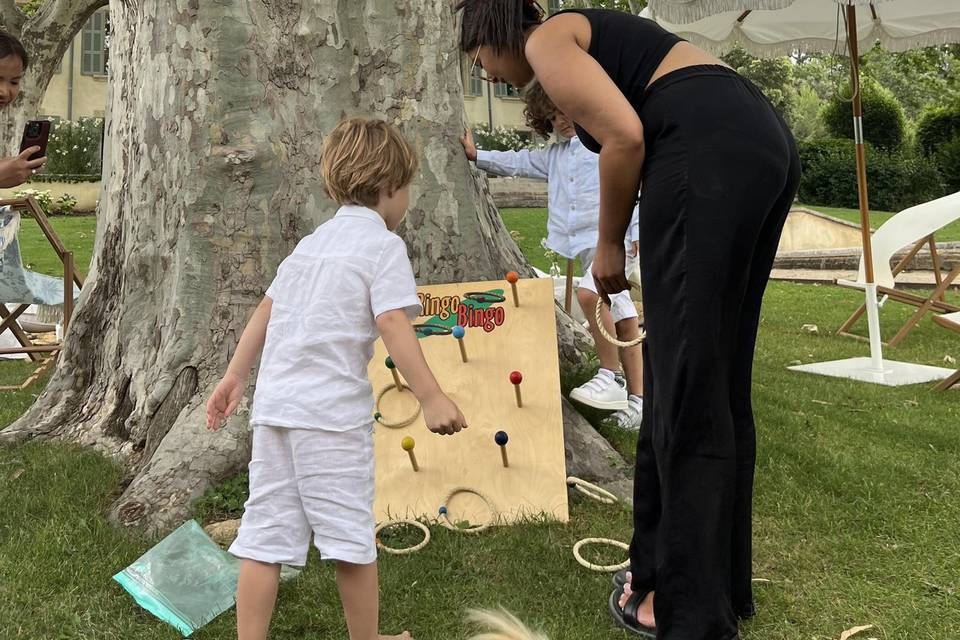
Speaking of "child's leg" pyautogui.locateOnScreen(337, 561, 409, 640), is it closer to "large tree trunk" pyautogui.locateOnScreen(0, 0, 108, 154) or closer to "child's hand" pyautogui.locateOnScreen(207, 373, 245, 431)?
"child's hand" pyautogui.locateOnScreen(207, 373, 245, 431)

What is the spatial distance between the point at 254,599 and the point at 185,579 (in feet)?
2.40

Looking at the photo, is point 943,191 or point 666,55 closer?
point 666,55

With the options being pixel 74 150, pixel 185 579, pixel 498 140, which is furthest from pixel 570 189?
pixel 498 140

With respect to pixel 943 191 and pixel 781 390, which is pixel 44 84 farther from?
pixel 943 191

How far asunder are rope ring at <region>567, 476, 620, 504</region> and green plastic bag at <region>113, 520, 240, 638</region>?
138 cm

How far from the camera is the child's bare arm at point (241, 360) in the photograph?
238cm

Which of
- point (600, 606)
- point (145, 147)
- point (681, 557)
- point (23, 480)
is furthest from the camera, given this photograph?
point (145, 147)

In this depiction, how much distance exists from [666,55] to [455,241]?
1992 mm

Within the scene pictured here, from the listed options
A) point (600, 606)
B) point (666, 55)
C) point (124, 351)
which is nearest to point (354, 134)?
point (666, 55)

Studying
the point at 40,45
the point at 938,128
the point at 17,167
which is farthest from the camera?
the point at 938,128

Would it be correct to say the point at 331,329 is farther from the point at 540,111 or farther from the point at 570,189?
the point at 570,189

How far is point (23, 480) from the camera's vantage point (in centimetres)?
373

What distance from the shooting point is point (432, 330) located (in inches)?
153

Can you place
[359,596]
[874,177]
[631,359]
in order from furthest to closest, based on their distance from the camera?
[874,177] → [631,359] → [359,596]
